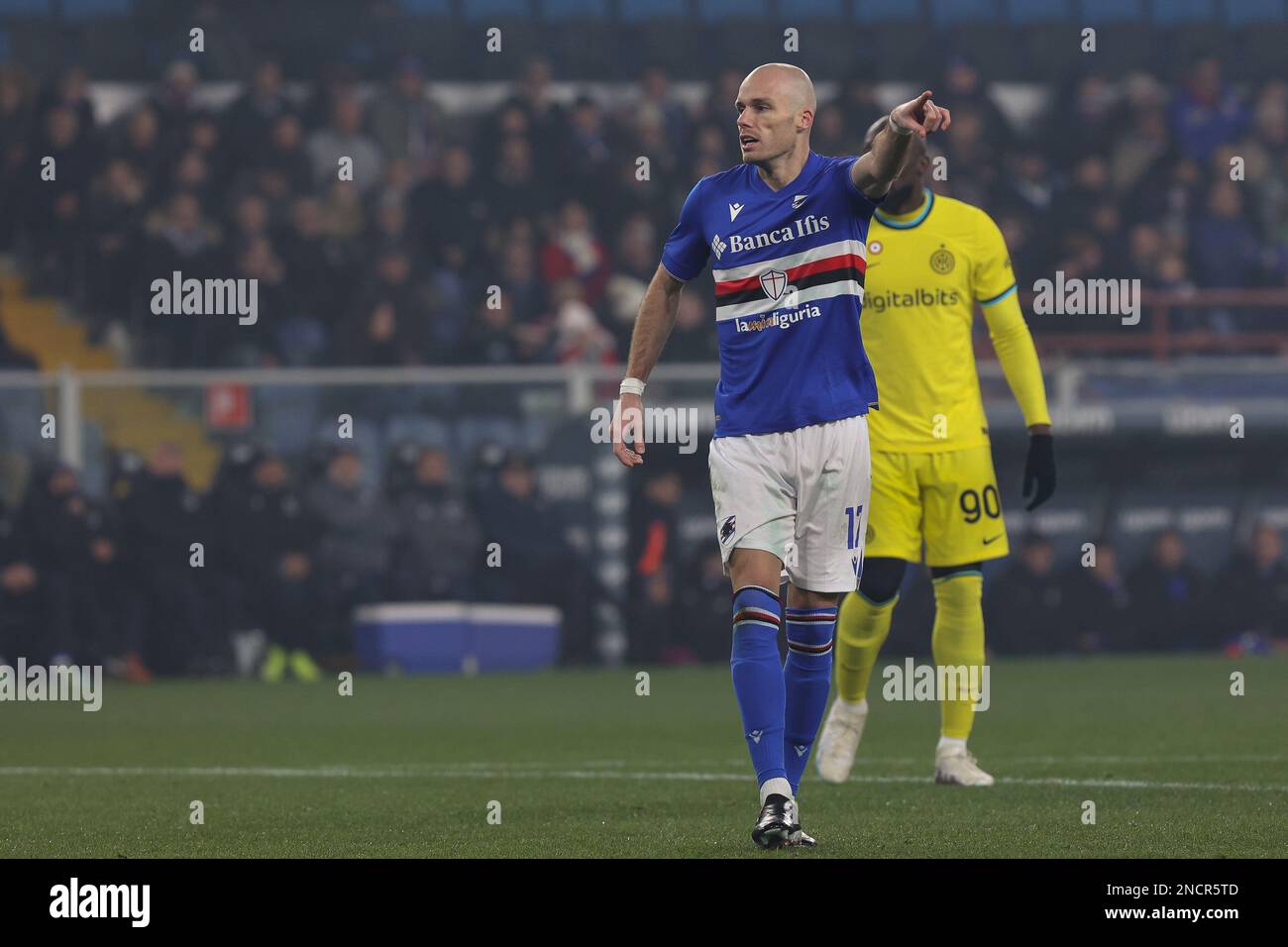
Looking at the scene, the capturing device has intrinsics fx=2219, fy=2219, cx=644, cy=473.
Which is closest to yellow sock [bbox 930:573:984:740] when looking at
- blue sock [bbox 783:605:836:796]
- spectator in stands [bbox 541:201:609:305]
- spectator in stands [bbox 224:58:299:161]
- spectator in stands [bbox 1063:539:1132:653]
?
blue sock [bbox 783:605:836:796]

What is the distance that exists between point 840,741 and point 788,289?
90.4 inches

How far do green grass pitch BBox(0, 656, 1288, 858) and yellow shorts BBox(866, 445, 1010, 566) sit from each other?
0.85 metres

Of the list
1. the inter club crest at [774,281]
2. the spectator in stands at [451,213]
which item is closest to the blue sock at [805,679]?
the inter club crest at [774,281]

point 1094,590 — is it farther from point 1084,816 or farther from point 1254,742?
point 1084,816

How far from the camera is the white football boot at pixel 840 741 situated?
8008 mm

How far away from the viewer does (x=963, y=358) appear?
818 centimetres

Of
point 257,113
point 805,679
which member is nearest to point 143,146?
point 257,113

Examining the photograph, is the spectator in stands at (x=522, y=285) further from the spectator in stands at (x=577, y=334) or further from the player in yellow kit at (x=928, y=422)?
the player in yellow kit at (x=928, y=422)

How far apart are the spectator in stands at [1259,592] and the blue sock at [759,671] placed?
11.4 m

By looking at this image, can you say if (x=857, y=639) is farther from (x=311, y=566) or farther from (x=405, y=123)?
(x=405, y=123)

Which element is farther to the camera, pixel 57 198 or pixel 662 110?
pixel 662 110

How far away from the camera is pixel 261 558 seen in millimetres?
15773
